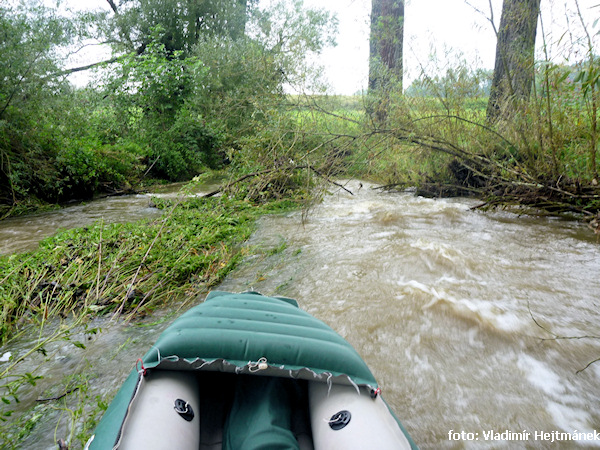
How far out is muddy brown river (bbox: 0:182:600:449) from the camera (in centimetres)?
213

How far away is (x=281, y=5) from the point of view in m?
16.3

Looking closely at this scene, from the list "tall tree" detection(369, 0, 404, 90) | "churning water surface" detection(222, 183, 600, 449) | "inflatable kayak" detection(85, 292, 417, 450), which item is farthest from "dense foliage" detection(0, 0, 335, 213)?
"inflatable kayak" detection(85, 292, 417, 450)

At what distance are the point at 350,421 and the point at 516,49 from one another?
558 cm

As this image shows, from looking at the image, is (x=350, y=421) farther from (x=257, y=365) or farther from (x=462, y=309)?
(x=462, y=309)

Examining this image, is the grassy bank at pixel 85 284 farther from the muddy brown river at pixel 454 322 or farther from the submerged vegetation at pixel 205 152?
the muddy brown river at pixel 454 322

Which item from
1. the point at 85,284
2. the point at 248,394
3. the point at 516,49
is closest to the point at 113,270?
the point at 85,284

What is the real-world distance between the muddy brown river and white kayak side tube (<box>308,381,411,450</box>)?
0.62 metres

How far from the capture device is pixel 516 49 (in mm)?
5398

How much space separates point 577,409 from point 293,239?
3.65m

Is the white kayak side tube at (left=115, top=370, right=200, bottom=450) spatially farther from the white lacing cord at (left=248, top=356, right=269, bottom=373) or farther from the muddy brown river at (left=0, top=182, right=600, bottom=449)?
the muddy brown river at (left=0, top=182, right=600, bottom=449)

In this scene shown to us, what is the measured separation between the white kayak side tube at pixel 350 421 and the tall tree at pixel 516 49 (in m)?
4.48

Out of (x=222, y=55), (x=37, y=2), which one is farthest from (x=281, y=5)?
(x=37, y=2)

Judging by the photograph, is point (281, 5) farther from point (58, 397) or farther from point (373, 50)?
point (58, 397)

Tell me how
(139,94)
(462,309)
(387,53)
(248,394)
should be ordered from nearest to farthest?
(248,394)
(462,309)
(387,53)
(139,94)
